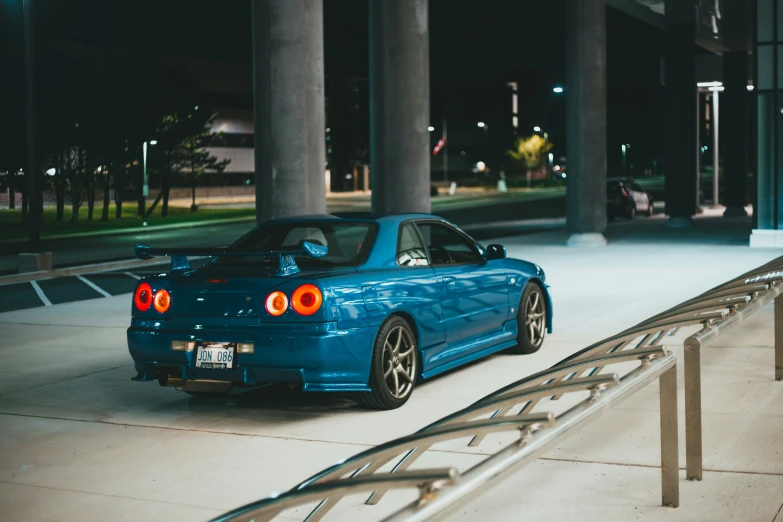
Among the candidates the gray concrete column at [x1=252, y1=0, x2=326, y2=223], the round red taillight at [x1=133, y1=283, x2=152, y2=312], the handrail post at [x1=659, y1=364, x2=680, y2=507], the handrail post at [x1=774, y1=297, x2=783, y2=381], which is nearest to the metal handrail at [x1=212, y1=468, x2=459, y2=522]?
the handrail post at [x1=659, y1=364, x2=680, y2=507]

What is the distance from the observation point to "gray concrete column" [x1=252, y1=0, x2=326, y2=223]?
54.1ft

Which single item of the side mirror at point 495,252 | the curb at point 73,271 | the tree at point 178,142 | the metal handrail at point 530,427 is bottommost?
the curb at point 73,271

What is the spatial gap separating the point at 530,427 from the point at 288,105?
12753 mm

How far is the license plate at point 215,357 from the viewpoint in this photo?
809cm

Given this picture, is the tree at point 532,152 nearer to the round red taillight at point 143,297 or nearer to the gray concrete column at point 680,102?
the gray concrete column at point 680,102

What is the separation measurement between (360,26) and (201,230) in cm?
5997

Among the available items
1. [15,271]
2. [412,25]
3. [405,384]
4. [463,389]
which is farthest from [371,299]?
[15,271]

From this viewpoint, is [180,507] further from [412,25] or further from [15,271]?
[15,271]

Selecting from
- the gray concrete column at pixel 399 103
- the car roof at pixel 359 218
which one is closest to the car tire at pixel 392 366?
the car roof at pixel 359 218

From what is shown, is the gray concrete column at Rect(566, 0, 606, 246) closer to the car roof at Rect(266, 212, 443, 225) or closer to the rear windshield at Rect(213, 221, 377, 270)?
the car roof at Rect(266, 212, 443, 225)

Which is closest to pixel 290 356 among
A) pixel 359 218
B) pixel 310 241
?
pixel 310 241

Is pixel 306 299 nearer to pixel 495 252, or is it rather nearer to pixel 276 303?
pixel 276 303

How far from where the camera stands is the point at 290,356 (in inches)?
312

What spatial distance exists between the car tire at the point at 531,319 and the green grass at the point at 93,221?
105 ft
